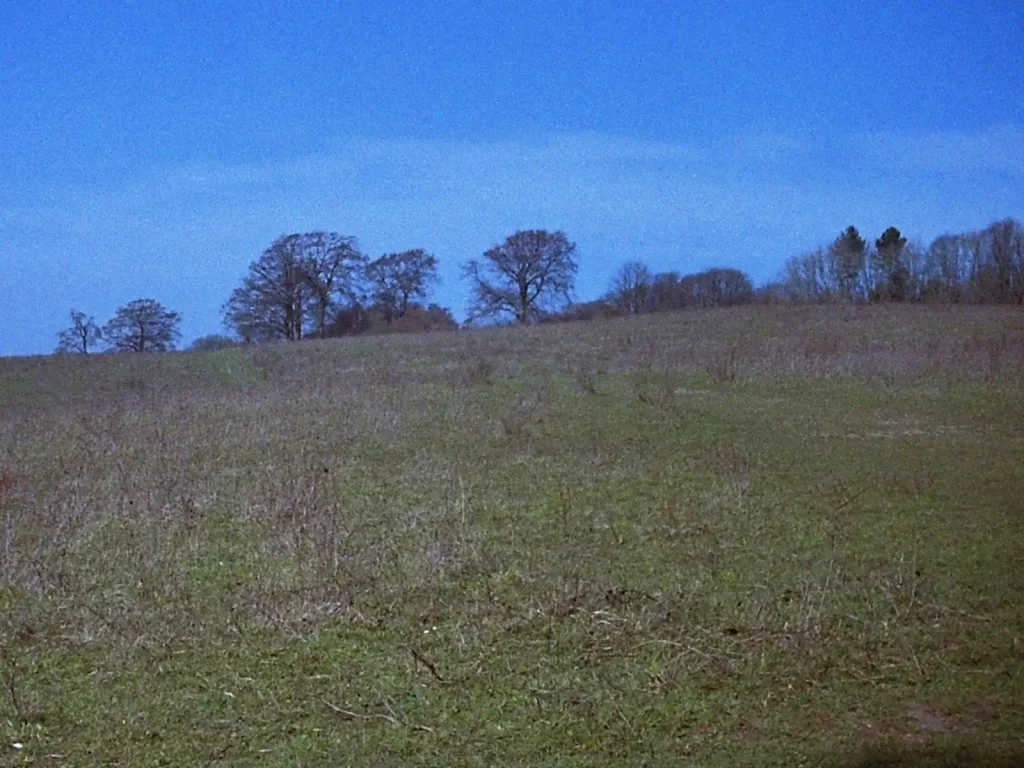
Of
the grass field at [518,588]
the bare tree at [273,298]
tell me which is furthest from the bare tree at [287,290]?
the grass field at [518,588]

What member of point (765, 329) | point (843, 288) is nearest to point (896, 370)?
point (765, 329)

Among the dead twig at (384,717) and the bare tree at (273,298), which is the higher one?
the bare tree at (273,298)

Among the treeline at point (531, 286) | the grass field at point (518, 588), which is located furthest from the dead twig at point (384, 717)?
the treeline at point (531, 286)

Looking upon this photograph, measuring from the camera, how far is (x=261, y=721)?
4832 millimetres

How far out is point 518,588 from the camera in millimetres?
6785

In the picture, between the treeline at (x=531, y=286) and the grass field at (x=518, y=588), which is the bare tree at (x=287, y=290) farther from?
the grass field at (x=518, y=588)

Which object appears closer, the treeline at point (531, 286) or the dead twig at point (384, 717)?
the dead twig at point (384, 717)

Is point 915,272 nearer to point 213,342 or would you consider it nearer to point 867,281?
point 867,281

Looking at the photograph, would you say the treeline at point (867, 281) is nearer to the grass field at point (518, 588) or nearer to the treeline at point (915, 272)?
the treeline at point (915, 272)

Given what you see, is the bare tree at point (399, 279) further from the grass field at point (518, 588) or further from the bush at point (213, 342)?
the grass field at point (518, 588)

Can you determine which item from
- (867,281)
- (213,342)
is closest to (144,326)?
(213,342)

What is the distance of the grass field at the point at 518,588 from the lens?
185 inches

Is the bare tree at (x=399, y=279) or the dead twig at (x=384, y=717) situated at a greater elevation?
the bare tree at (x=399, y=279)

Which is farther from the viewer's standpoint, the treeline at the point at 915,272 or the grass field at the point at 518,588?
the treeline at the point at 915,272
